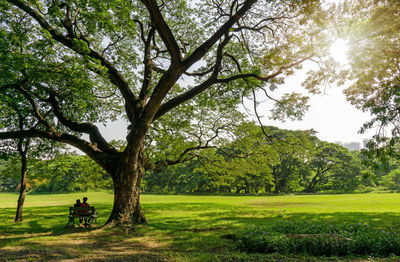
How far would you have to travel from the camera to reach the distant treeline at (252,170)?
16.2 metres

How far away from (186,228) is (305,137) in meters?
8.90

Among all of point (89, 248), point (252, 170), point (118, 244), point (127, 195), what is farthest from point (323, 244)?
point (252, 170)

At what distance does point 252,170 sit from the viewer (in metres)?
17.8

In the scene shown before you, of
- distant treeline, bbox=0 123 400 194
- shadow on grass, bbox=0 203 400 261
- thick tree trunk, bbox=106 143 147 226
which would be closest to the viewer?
shadow on grass, bbox=0 203 400 261

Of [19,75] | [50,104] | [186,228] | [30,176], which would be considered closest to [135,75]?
[50,104]

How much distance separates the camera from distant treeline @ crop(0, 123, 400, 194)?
1623 cm

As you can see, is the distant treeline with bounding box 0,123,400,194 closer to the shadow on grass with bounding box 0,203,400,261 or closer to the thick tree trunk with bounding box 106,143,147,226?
the thick tree trunk with bounding box 106,143,147,226

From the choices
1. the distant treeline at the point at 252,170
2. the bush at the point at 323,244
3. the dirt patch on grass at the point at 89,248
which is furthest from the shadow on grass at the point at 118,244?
the distant treeline at the point at 252,170

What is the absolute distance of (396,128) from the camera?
12398 mm

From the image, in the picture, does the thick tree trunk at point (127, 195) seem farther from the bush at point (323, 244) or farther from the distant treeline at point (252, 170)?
the bush at point (323, 244)

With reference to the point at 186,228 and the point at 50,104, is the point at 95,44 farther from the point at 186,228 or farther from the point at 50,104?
the point at 186,228

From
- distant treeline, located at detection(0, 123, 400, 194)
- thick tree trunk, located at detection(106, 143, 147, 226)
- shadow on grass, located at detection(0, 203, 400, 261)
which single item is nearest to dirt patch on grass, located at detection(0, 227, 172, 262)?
shadow on grass, located at detection(0, 203, 400, 261)

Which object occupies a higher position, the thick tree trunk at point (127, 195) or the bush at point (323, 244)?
the thick tree trunk at point (127, 195)

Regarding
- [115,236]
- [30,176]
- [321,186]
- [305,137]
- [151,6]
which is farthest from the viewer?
[321,186]
